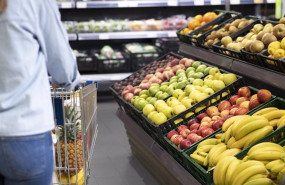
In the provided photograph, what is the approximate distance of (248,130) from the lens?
292 cm

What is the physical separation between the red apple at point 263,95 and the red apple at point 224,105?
264 mm

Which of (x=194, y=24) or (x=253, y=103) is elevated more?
(x=194, y=24)

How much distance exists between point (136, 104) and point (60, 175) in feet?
5.09

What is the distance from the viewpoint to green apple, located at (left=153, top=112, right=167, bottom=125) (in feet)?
12.6

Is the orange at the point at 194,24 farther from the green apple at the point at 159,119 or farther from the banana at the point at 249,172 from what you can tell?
the banana at the point at 249,172

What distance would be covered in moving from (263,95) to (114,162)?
1.96m

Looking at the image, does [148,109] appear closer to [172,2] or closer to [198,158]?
[198,158]

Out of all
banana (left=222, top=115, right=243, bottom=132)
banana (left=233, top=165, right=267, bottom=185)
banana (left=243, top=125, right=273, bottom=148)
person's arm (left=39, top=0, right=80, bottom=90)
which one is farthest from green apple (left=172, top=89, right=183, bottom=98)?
person's arm (left=39, top=0, right=80, bottom=90)

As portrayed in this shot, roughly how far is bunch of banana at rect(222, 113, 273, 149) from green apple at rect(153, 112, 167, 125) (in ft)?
2.91

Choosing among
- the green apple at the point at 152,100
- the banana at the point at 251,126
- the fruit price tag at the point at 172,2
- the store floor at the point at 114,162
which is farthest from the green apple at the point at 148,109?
the fruit price tag at the point at 172,2

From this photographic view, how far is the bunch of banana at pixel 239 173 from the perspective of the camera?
2458 mm

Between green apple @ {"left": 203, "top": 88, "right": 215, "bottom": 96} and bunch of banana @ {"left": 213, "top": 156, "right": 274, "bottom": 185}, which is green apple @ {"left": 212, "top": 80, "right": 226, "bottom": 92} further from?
bunch of banana @ {"left": 213, "top": 156, "right": 274, "bottom": 185}

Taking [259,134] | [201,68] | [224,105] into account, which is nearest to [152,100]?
[201,68]

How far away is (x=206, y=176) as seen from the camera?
2.81 m
